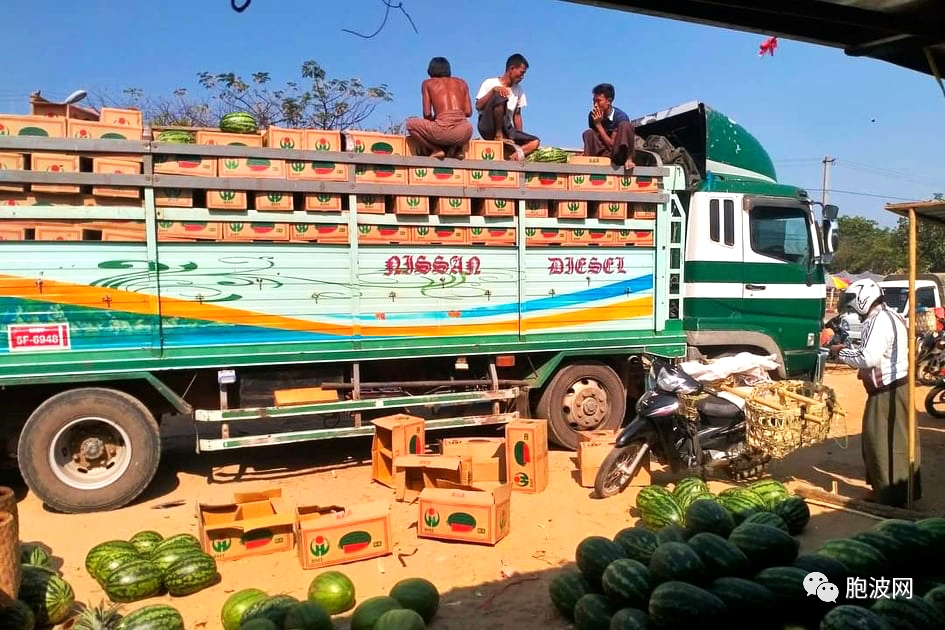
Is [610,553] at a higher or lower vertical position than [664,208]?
lower

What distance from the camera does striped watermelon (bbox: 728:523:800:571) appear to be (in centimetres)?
349

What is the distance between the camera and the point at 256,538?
4.79m

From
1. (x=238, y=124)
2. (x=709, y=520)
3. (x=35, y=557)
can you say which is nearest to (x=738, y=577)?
(x=709, y=520)

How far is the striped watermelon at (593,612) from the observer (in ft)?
10.9

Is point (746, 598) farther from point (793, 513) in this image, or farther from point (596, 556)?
point (793, 513)

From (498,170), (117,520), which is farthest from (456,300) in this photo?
(117,520)

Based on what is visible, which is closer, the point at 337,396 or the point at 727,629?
the point at 727,629

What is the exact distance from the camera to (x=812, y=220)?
8.32 meters

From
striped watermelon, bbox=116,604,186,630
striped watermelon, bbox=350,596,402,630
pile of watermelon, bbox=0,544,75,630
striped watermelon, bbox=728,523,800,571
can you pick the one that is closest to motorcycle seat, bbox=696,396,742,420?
striped watermelon, bbox=728,523,800,571

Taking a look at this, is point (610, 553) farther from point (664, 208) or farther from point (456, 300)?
point (664, 208)

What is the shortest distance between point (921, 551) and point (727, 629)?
4.33 ft

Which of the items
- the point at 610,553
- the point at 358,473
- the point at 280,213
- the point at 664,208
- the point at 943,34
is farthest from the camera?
the point at 664,208

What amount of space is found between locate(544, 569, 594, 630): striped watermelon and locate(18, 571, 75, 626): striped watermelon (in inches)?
109

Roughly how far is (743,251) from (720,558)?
17.9 ft
